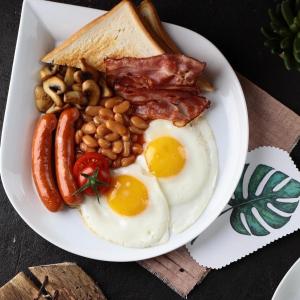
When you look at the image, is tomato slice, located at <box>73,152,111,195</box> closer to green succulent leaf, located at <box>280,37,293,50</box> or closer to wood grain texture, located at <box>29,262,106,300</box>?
wood grain texture, located at <box>29,262,106,300</box>

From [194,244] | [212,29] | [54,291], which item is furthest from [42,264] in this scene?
[212,29]

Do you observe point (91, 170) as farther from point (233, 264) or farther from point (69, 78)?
point (233, 264)

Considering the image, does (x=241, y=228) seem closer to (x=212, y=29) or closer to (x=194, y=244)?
(x=194, y=244)

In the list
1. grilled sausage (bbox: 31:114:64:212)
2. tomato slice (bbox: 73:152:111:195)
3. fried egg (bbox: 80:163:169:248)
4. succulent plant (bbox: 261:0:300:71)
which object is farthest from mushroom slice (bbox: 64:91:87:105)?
succulent plant (bbox: 261:0:300:71)

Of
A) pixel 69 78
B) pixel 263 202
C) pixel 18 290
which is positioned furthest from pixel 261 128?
pixel 18 290

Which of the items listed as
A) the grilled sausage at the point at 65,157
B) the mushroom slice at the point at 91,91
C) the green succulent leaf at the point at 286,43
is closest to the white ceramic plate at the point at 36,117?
the grilled sausage at the point at 65,157

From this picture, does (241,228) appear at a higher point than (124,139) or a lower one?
lower

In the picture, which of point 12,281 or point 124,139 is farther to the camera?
point 12,281
